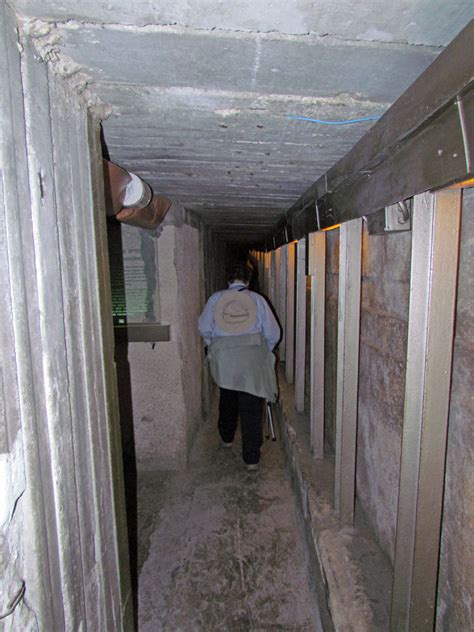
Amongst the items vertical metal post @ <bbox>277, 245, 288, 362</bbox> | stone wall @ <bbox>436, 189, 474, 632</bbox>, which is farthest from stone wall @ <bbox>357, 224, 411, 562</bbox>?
vertical metal post @ <bbox>277, 245, 288, 362</bbox>

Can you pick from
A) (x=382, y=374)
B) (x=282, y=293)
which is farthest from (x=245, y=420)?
(x=282, y=293)

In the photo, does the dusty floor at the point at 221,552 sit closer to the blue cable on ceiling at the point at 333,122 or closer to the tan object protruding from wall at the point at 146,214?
the tan object protruding from wall at the point at 146,214

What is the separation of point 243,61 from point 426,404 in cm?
122

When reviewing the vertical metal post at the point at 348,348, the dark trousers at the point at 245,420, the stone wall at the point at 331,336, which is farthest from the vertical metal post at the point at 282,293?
the vertical metal post at the point at 348,348

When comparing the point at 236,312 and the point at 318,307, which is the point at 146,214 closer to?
the point at 318,307

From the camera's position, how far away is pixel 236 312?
374cm

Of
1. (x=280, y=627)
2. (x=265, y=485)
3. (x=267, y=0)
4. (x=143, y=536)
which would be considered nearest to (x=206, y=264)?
(x=265, y=485)

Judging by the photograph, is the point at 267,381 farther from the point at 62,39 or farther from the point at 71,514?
the point at 62,39

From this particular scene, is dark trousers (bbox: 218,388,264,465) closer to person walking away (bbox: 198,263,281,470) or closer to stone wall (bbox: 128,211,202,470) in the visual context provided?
person walking away (bbox: 198,263,281,470)

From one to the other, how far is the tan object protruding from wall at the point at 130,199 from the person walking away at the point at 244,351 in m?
1.24

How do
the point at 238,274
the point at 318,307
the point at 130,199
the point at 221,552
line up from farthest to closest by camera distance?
the point at 238,274
the point at 318,307
the point at 221,552
the point at 130,199

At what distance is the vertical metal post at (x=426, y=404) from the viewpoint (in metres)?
1.21

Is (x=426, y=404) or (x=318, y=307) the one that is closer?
(x=426, y=404)

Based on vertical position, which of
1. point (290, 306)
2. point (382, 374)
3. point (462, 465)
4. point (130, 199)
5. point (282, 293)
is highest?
point (130, 199)
